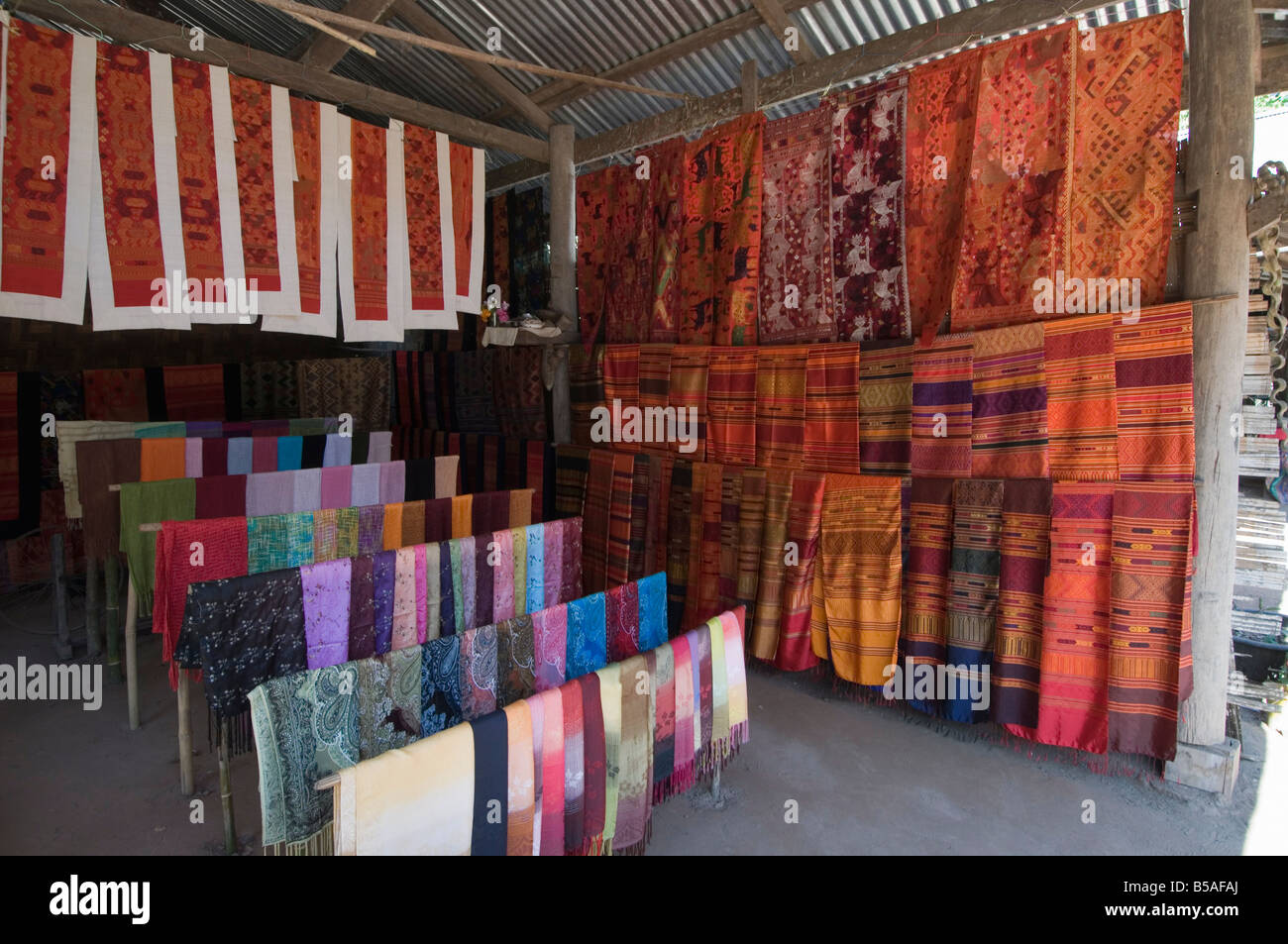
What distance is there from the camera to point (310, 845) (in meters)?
1.97

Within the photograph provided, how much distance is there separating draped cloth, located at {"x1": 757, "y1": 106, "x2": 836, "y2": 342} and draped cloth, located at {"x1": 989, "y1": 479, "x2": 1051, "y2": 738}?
1.32m

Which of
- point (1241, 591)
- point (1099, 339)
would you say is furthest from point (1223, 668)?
point (1099, 339)

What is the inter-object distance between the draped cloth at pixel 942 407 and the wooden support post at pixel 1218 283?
0.85 m

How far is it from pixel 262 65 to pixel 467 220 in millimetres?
1358

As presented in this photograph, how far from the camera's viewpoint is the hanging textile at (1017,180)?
296 centimetres

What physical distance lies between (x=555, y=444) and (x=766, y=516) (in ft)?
6.31

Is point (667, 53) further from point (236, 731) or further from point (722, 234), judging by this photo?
point (236, 731)

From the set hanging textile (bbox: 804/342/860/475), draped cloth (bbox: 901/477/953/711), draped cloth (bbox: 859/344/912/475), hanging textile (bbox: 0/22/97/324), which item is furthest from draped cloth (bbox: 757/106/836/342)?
hanging textile (bbox: 0/22/97/324)

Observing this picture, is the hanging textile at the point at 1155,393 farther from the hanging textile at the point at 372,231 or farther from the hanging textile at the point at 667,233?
the hanging textile at the point at 372,231

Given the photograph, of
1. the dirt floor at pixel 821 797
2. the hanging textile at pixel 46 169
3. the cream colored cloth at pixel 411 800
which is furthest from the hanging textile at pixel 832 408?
the hanging textile at pixel 46 169

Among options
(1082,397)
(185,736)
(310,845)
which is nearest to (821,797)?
(310,845)

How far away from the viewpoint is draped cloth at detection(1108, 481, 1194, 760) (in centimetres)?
276

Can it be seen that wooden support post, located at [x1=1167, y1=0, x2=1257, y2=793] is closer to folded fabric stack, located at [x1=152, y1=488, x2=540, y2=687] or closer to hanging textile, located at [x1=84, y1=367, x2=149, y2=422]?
folded fabric stack, located at [x1=152, y1=488, x2=540, y2=687]

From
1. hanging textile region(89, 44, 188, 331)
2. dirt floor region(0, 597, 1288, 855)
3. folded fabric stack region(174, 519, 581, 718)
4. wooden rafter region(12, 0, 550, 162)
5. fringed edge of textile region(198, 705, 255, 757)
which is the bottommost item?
dirt floor region(0, 597, 1288, 855)
